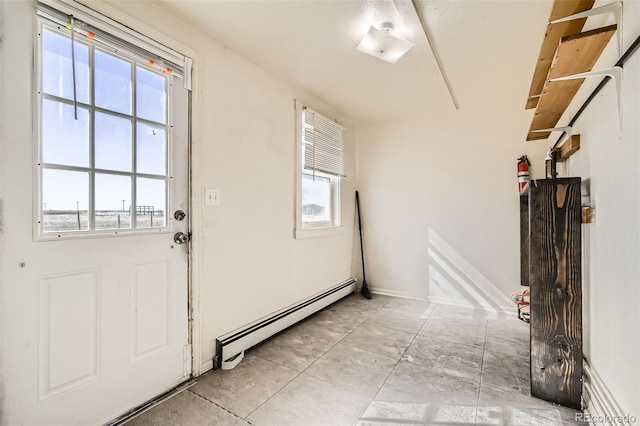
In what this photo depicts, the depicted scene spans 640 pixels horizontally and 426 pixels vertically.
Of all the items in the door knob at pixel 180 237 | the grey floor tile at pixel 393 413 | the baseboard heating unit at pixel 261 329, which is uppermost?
the door knob at pixel 180 237

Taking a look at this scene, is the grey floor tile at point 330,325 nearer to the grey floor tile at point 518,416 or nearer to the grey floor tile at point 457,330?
the grey floor tile at point 457,330

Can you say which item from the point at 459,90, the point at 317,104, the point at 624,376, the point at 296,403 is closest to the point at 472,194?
the point at 459,90

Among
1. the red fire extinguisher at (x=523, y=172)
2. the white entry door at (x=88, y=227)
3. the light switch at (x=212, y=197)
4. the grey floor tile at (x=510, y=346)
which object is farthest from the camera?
the red fire extinguisher at (x=523, y=172)

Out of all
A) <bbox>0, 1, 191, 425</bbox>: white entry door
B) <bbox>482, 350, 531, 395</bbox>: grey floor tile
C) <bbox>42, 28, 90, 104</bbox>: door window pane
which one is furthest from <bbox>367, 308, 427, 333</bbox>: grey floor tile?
<bbox>42, 28, 90, 104</bbox>: door window pane

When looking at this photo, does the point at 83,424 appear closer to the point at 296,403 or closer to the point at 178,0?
the point at 296,403

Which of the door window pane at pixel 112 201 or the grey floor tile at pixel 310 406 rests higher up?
the door window pane at pixel 112 201

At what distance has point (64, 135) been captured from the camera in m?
1.39

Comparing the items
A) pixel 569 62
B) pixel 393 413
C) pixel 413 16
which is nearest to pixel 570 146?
pixel 569 62

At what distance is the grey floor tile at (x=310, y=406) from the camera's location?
1.57 metres

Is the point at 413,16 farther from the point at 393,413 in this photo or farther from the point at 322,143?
the point at 393,413

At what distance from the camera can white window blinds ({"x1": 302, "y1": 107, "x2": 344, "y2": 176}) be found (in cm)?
311

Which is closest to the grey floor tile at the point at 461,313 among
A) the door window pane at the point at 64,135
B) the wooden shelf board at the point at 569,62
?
the wooden shelf board at the point at 569,62

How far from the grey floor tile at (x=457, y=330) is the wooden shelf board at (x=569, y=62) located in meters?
1.91

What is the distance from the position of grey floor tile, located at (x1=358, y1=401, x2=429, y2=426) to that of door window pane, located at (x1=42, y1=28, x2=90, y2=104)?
226 cm
